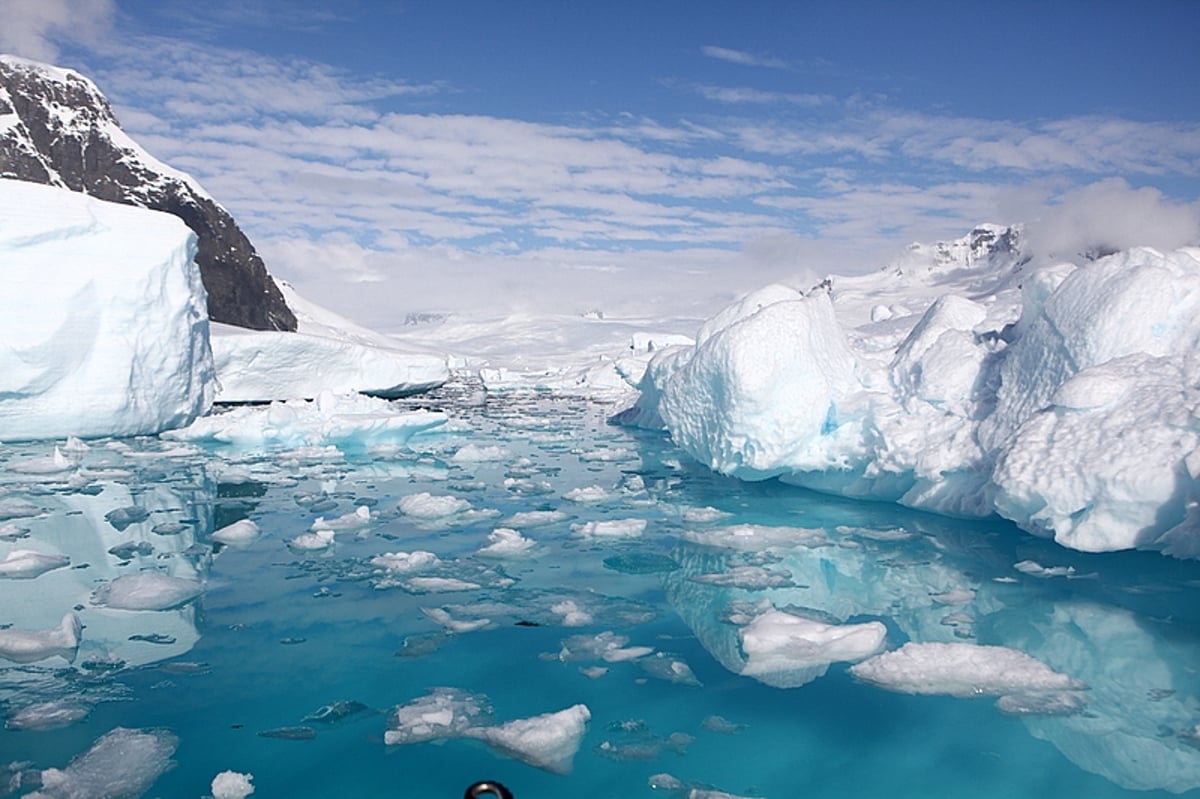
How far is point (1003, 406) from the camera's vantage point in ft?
26.3

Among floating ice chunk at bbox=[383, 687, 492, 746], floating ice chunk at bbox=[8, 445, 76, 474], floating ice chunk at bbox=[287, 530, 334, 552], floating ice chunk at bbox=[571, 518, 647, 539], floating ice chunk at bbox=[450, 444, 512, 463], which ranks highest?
floating ice chunk at bbox=[383, 687, 492, 746]

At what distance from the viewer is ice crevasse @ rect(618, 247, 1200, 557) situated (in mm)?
6098

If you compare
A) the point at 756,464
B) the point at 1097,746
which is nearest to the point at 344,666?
the point at 1097,746

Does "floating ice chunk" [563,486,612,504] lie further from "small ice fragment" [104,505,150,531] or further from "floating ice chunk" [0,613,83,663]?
"floating ice chunk" [0,613,83,663]

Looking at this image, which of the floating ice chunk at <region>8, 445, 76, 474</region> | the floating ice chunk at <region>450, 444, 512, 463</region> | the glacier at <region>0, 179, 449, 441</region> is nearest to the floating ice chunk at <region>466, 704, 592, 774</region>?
the floating ice chunk at <region>450, 444, 512, 463</region>

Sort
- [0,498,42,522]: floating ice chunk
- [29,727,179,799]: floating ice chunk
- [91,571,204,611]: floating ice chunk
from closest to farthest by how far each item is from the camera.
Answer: [29,727,179,799]: floating ice chunk, [91,571,204,611]: floating ice chunk, [0,498,42,522]: floating ice chunk

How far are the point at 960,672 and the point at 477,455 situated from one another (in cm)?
918

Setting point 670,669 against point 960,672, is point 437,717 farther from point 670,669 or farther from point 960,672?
point 960,672

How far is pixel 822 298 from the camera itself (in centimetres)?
1029

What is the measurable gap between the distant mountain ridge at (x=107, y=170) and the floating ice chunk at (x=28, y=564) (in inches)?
1960

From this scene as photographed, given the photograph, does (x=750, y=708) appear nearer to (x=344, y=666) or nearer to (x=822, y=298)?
(x=344, y=666)

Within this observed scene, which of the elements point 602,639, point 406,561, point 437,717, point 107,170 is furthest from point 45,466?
point 107,170

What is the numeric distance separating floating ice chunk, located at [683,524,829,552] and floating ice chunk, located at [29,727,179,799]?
4.87 metres

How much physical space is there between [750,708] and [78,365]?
12.1m
